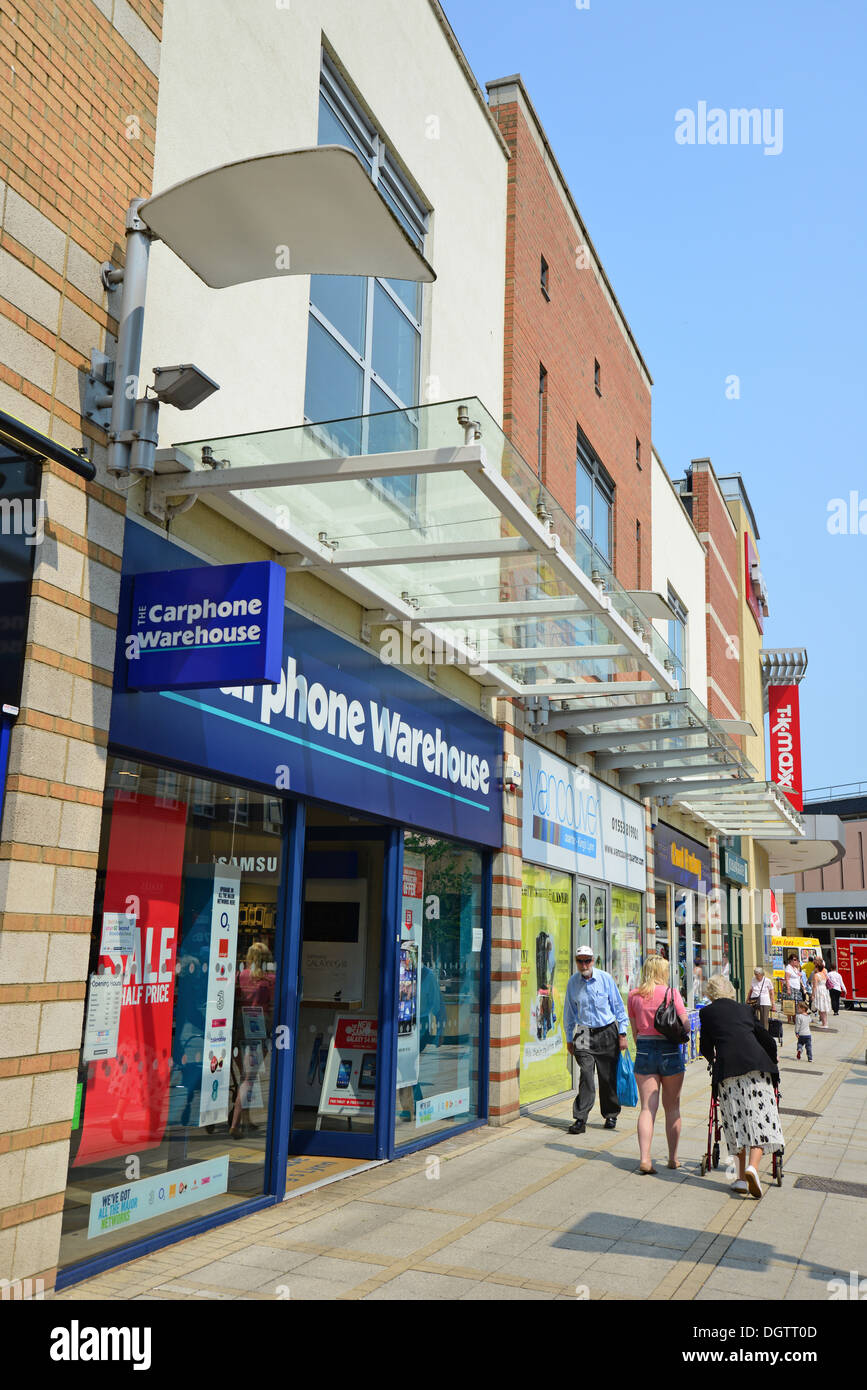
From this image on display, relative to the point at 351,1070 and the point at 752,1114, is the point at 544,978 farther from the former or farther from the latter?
the point at 752,1114

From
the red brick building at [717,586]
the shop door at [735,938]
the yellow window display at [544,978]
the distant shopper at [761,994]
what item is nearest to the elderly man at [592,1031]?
the yellow window display at [544,978]

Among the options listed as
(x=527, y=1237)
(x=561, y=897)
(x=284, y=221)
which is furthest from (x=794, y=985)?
(x=284, y=221)

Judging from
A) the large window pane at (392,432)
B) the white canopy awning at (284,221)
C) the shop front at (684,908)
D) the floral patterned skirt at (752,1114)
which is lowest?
the floral patterned skirt at (752,1114)

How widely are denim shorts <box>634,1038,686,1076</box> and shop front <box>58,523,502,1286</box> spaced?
6.33 ft

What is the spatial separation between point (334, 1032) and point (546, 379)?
815cm

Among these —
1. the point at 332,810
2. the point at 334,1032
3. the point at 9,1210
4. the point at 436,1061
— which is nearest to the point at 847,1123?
the point at 436,1061

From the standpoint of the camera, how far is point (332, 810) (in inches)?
322

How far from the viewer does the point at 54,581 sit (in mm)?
5316

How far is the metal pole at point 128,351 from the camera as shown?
5.69 meters

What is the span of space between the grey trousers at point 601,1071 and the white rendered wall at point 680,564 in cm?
968

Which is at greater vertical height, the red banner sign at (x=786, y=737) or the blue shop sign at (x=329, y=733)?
the red banner sign at (x=786, y=737)

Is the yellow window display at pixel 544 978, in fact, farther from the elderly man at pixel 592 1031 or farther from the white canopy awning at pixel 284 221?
the white canopy awning at pixel 284 221

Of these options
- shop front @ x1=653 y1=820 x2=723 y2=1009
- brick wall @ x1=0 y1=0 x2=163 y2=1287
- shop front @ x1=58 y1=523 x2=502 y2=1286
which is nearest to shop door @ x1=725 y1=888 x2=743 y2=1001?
shop front @ x1=653 y1=820 x2=723 y2=1009

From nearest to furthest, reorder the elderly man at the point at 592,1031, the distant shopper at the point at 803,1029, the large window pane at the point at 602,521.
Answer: the elderly man at the point at 592,1031, the large window pane at the point at 602,521, the distant shopper at the point at 803,1029
